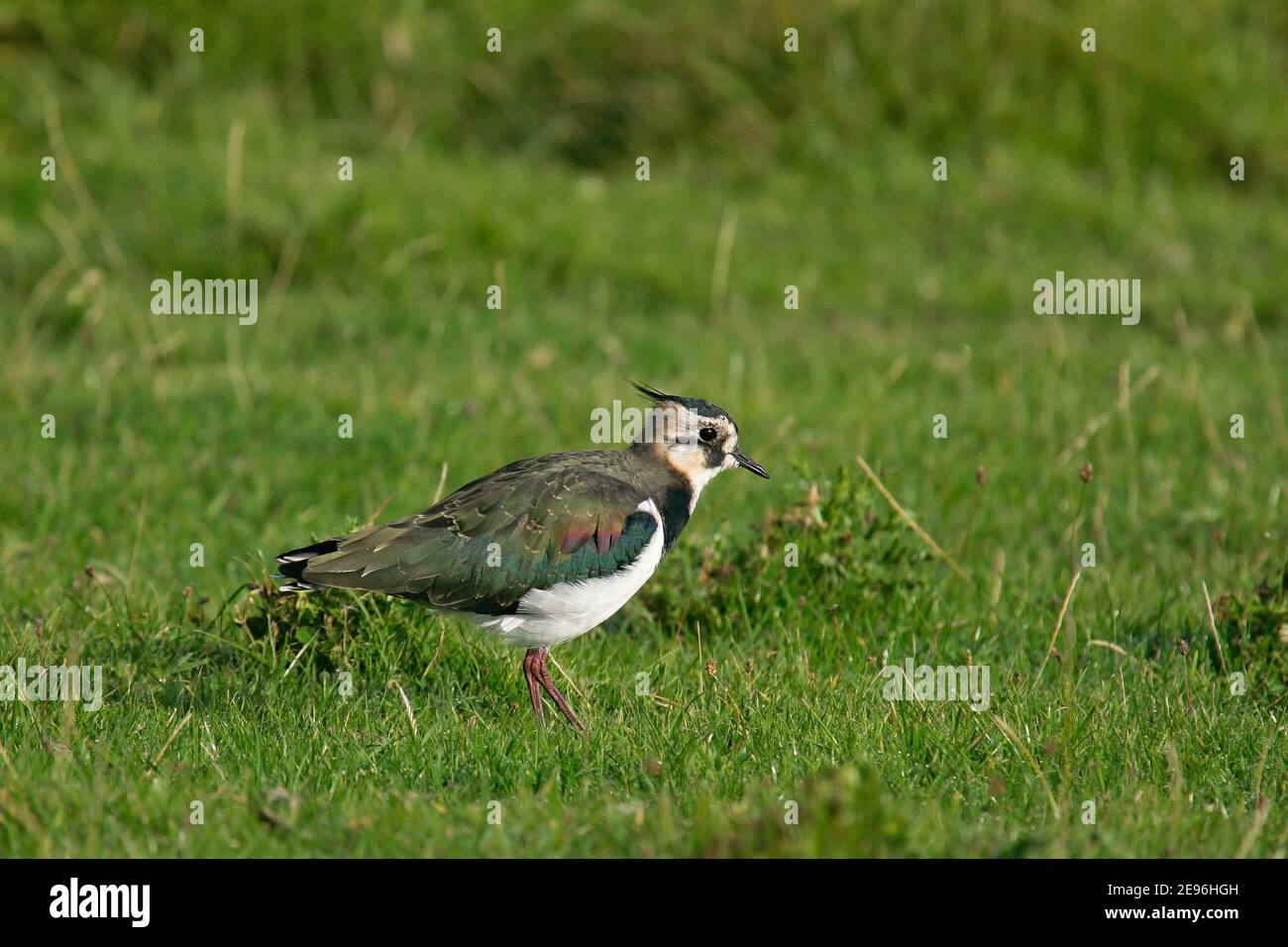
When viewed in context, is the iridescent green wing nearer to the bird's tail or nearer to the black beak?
the bird's tail

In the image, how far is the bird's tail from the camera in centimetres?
637

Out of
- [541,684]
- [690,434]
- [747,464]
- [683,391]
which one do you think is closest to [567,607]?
[541,684]

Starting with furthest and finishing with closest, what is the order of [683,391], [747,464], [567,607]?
[683,391] → [747,464] → [567,607]

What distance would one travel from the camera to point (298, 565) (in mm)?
6453

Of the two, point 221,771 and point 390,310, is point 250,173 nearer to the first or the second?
point 390,310

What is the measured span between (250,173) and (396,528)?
800cm

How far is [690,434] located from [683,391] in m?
3.98

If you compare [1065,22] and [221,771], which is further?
[1065,22]

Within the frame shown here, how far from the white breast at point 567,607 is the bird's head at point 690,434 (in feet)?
2.19

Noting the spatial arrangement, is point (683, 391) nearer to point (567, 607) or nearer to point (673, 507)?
point (673, 507)

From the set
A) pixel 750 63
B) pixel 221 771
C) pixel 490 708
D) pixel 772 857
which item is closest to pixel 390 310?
pixel 750 63

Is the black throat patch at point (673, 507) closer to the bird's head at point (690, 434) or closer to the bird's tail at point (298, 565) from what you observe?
the bird's head at point (690, 434)

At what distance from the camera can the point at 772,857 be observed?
15.7ft

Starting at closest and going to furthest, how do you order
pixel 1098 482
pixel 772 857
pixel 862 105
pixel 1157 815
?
pixel 772 857, pixel 1157 815, pixel 1098 482, pixel 862 105
